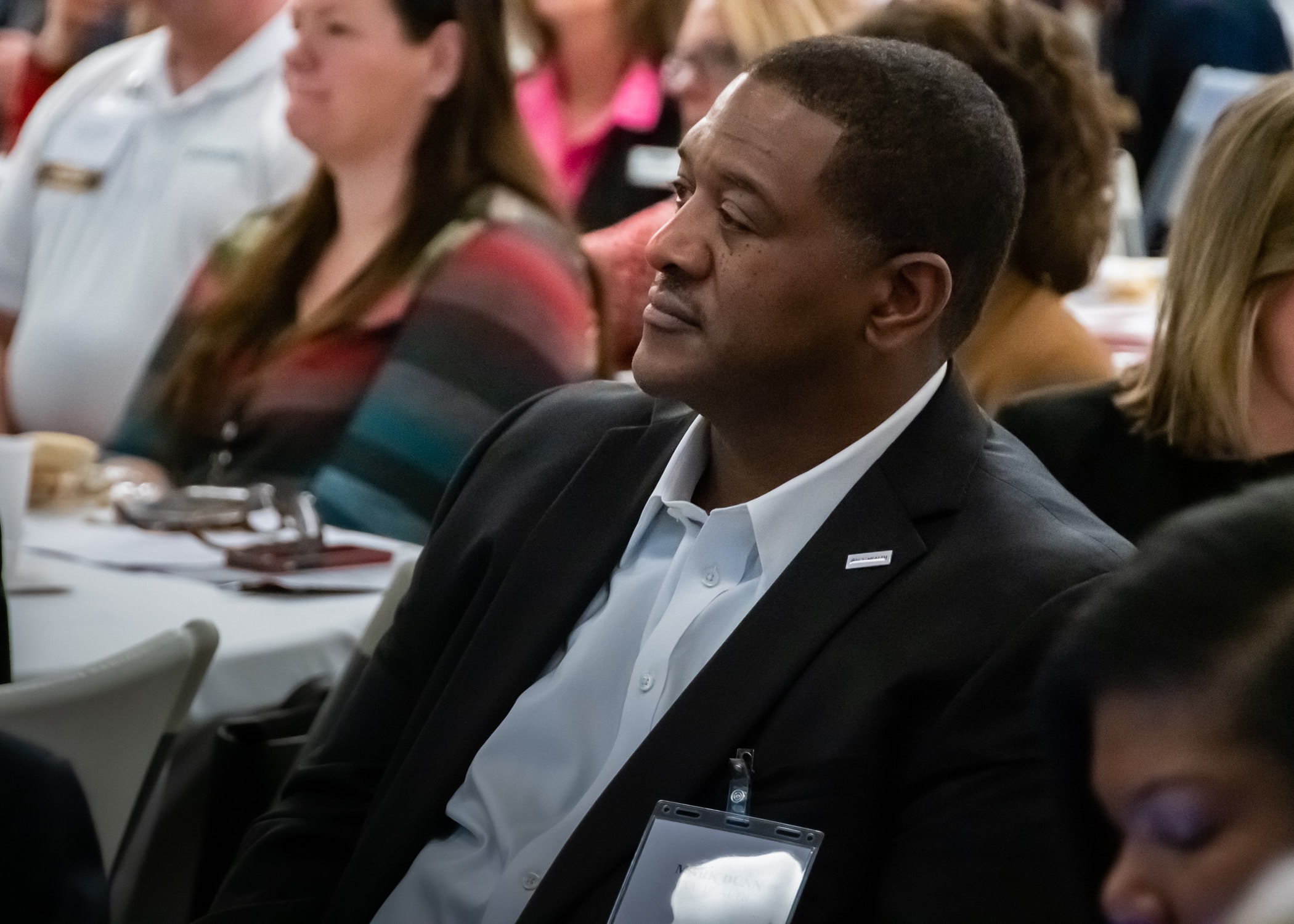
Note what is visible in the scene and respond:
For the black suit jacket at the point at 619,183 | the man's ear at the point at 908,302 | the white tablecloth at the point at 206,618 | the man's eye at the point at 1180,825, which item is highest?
the man's eye at the point at 1180,825

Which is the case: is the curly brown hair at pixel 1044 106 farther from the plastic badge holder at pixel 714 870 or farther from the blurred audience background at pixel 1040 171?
the plastic badge holder at pixel 714 870

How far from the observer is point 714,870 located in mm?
1394

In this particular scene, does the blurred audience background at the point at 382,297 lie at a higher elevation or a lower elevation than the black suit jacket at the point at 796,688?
lower

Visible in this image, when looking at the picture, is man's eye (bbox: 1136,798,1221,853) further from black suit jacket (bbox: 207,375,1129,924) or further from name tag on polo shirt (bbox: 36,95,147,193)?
name tag on polo shirt (bbox: 36,95,147,193)

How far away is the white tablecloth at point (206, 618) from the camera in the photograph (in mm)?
2191

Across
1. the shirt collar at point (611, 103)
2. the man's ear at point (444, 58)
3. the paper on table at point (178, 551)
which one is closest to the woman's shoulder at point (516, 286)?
the man's ear at point (444, 58)

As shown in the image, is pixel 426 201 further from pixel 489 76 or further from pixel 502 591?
pixel 502 591

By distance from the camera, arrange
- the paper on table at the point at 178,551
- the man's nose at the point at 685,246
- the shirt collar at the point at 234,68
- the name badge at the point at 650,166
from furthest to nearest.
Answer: the name badge at the point at 650,166 < the shirt collar at the point at 234,68 < the paper on table at the point at 178,551 < the man's nose at the point at 685,246

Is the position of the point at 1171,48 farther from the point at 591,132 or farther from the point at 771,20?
the point at 771,20

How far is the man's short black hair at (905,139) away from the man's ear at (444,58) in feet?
6.74

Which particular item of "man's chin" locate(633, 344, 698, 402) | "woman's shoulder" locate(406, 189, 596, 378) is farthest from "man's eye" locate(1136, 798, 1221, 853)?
"woman's shoulder" locate(406, 189, 596, 378)

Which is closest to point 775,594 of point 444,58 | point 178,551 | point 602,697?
point 602,697

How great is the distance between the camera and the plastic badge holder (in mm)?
1371

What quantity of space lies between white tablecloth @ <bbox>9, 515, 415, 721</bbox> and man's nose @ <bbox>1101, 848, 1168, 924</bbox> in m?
1.60
